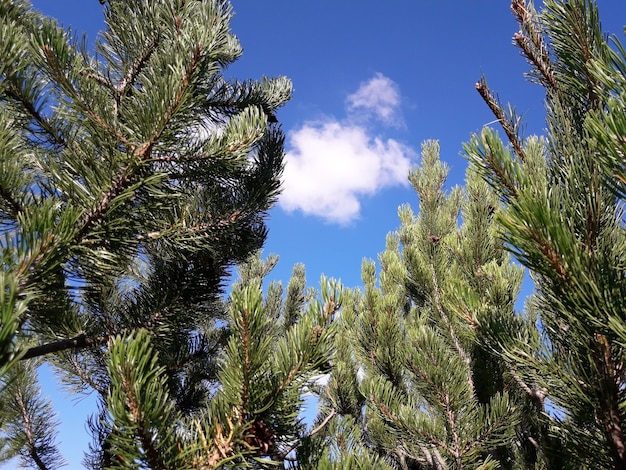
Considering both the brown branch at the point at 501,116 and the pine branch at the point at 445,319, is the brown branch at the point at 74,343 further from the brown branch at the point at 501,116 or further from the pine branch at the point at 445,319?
the pine branch at the point at 445,319

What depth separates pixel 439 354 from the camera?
2.82 m

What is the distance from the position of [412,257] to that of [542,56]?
2.52 m

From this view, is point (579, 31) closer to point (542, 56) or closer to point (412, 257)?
point (542, 56)

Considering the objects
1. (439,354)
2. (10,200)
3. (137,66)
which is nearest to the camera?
(10,200)

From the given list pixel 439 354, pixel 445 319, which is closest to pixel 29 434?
pixel 439 354

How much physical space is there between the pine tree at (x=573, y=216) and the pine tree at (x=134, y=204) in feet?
2.26

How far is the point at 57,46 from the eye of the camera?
1398mm

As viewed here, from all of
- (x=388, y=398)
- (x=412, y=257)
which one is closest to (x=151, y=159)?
(x=388, y=398)

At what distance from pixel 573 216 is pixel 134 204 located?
4.92 feet

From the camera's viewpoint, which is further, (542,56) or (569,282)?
(542,56)

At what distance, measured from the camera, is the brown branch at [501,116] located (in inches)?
61.7

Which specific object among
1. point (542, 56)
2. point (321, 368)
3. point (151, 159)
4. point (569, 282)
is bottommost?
point (321, 368)

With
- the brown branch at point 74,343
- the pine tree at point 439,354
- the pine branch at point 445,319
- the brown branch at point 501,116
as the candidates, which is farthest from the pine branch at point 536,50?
the pine branch at point 445,319

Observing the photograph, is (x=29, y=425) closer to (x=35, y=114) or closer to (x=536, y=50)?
(x=35, y=114)
